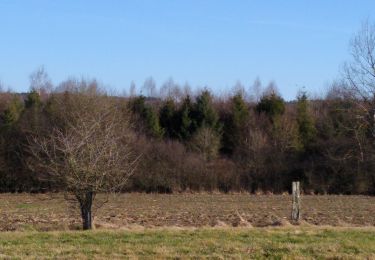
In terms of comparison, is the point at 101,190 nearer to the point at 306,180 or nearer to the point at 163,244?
the point at 163,244

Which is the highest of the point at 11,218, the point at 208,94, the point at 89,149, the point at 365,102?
the point at 208,94

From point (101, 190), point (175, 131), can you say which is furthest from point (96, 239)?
point (175, 131)

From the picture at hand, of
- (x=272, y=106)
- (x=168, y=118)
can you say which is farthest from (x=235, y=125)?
(x=168, y=118)

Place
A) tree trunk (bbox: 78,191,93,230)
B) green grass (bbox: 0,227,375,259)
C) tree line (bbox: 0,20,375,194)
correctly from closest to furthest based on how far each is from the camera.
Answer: green grass (bbox: 0,227,375,259) < tree trunk (bbox: 78,191,93,230) < tree line (bbox: 0,20,375,194)

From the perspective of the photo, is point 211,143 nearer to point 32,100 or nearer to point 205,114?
point 205,114

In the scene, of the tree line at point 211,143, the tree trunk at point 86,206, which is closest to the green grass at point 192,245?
the tree trunk at point 86,206

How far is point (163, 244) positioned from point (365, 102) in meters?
14.6

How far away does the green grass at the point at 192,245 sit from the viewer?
34.8ft

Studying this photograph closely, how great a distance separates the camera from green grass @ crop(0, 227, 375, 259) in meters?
10.6

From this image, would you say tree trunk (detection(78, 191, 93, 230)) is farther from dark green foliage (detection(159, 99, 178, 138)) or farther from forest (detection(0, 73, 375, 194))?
dark green foliage (detection(159, 99, 178, 138))

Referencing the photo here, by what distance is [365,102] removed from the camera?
23.8 metres

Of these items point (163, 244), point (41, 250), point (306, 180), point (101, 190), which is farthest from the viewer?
point (306, 180)

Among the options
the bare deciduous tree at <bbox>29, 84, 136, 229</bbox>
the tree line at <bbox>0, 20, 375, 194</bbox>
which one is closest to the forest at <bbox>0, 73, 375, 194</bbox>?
the tree line at <bbox>0, 20, 375, 194</bbox>

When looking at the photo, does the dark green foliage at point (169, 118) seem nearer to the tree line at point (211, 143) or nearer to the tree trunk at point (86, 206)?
the tree line at point (211, 143)
